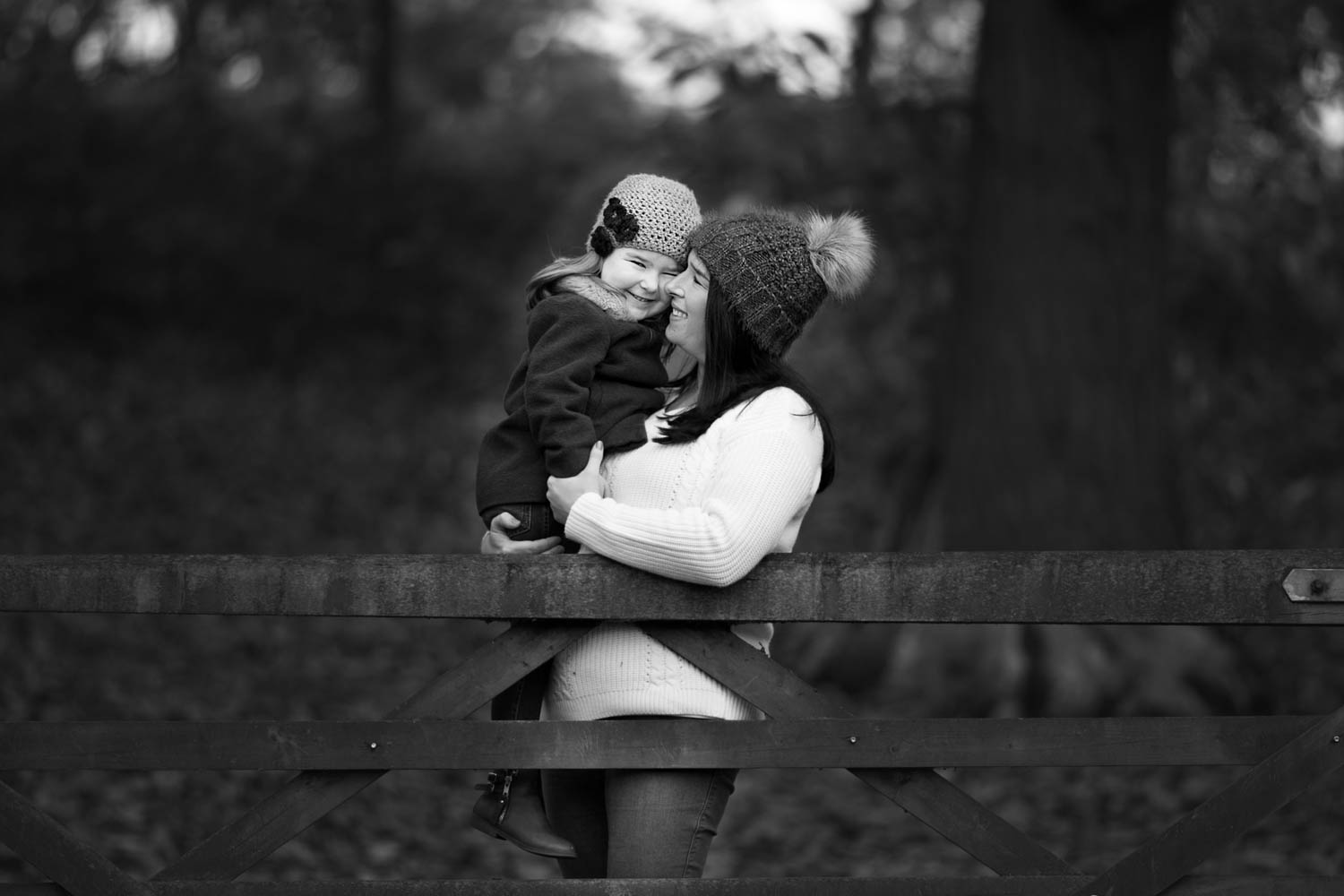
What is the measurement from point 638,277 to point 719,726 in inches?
37.4

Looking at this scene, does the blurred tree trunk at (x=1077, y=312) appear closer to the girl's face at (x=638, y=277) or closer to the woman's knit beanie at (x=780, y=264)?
the woman's knit beanie at (x=780, y=264)

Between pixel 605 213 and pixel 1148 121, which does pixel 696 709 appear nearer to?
pixel 605 213

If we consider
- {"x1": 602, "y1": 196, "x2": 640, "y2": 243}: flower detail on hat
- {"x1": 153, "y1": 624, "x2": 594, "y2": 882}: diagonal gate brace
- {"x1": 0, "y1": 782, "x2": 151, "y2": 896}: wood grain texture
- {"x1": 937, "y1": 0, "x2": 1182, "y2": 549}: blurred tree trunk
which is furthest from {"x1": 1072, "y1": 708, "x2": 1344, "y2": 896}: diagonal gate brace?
{"x1": 937, "y1": 0, "x2": 1182, "y2": 549}: blurred tree trunk

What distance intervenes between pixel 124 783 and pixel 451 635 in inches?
136

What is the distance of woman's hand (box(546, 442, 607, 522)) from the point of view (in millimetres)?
2926

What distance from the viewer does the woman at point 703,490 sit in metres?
2.83

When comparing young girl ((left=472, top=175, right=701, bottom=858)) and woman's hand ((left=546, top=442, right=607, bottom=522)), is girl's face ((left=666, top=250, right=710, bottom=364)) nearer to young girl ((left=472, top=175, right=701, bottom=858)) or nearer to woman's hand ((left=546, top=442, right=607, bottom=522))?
young girl ((left=472, top=175, right=701, bottom=858))

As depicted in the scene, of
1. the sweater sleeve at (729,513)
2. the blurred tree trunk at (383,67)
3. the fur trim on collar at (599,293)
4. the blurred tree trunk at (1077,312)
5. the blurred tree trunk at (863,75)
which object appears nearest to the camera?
the sweater sleeve at (729,513)

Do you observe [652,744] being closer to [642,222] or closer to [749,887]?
[749,887]

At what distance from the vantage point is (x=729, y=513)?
9.18ft

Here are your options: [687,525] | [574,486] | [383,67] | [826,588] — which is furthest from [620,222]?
[383,67]

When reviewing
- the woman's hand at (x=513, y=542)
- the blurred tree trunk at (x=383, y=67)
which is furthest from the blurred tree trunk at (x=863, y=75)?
the blurred tree trunk at (x=383, y=67)

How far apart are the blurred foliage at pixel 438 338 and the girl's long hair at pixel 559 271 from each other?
3.22 meters

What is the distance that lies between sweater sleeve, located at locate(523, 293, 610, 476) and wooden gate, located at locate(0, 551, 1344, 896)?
0.73 ft
